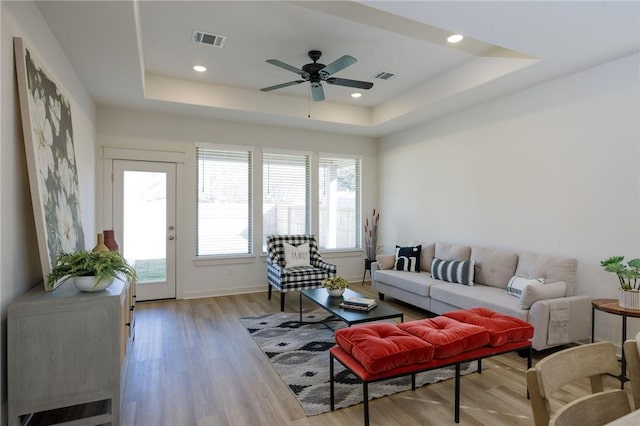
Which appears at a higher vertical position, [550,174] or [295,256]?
[550,174]

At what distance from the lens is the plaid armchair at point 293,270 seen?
4684 millimetres

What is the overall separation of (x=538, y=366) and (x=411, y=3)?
2.27m

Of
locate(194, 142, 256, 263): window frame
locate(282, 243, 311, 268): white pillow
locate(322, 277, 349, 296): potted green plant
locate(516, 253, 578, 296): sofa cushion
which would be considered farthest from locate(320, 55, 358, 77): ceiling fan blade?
locate(516, 253, 578, 296): sofa cushion

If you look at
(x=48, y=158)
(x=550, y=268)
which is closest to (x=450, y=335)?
(x=550, y=268)

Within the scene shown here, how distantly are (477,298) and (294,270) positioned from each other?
236 centimetres

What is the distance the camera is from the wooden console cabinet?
1.94 m

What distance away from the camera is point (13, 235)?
215cm

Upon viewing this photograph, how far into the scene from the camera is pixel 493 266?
420cm

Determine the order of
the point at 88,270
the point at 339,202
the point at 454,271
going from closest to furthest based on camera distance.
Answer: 1. the point at 88,270
2. the point at 454,271
3. the point at 339,202

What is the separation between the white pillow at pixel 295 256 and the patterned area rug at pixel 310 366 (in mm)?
1003

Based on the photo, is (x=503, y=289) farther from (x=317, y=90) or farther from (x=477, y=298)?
(x=317, y=90)

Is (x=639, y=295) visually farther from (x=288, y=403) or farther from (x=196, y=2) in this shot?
(x=196, y=2)

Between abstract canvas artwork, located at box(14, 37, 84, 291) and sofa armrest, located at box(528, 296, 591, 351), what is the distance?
3.72m

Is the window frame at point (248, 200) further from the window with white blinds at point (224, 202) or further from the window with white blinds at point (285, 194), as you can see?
the window with white blinds at point (285, 194)
